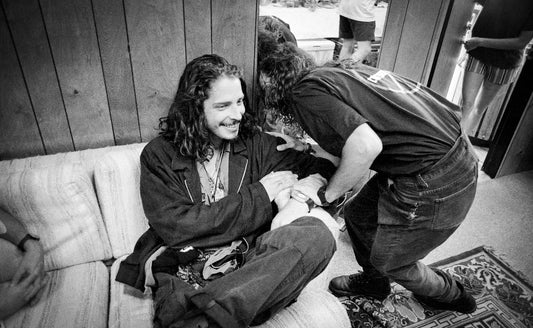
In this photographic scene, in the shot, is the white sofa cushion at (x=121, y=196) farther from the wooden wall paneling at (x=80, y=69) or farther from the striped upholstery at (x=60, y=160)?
the wooden wall paneling at (x=80, y=69)

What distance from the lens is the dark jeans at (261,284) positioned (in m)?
1.08

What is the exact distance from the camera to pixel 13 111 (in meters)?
1.49

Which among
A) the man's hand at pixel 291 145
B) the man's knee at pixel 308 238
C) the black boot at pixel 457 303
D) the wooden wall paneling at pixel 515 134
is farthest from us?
the wooden wall paneling at pixel 515 134

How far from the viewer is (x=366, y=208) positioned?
1.81 m


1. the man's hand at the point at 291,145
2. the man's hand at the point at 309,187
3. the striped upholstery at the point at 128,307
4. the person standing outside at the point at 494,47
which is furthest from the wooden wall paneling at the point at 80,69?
the person standing outside at the point at 494,47

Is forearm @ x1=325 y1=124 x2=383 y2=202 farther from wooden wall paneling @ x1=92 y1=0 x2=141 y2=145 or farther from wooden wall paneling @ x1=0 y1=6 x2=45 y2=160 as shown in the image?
wooden wall paneling @ x1=0 y1=6 x2=45 y2=160

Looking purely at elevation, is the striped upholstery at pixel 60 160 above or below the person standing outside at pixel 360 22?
below

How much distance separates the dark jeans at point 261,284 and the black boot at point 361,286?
816 millimetres

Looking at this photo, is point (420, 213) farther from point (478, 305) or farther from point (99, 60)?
point (99, 60)

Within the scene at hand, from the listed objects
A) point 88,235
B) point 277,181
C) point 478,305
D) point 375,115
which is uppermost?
point 375,115

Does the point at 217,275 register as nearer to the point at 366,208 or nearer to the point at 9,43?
the point at 366,208

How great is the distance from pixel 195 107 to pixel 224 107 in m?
0.13

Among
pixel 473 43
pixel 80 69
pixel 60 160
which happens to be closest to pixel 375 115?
pixel 80 69

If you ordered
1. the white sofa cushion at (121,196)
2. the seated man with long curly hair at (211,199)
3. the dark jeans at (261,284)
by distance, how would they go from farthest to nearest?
1. the white sofa cushion at (121,196)
2. the seated man with long curly hair at (211,199)
3. the dark jeans at (261,284)
